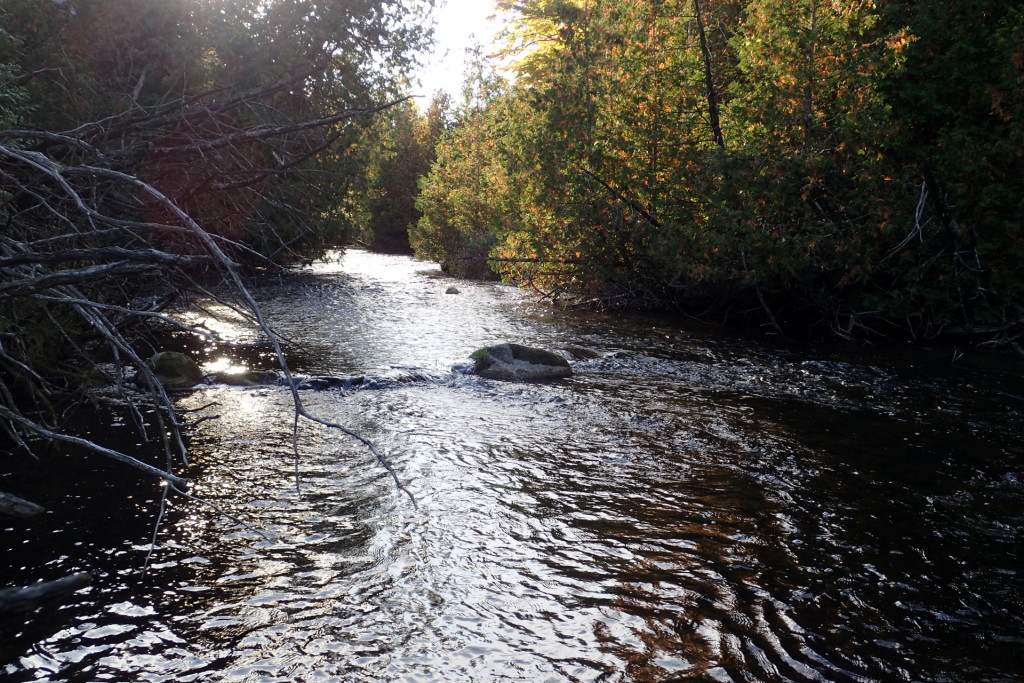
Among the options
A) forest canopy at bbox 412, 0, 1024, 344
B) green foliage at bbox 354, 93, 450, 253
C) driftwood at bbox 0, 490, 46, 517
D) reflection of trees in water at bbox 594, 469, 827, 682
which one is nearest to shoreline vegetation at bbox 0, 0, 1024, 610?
forest canopy at bbox 412, 0, 1024, 344

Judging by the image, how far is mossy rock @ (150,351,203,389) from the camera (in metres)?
11.2

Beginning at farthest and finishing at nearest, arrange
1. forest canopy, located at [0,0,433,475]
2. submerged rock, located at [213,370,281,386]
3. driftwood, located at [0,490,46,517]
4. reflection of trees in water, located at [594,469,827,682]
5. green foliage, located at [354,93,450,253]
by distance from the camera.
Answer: green foliage, located at [354,93,450,253]
submerged rock, located at [213,370,281,386]
driftwood, located at [0,490,46,517]
reflection of trees in water, located at [594,469,827,682]
forest canopy, located at [0,0,433,475]

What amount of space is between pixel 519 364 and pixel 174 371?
16.6 ft

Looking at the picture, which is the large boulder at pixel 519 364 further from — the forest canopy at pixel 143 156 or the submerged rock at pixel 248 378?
the forest canopy at pixel 143 156

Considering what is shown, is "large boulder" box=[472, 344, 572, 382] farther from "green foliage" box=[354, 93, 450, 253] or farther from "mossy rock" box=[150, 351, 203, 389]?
"green foliage" box=[354, 93, 450, 253]

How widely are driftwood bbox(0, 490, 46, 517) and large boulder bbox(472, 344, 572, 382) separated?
7.14 m

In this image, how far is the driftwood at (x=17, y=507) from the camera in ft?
21.3

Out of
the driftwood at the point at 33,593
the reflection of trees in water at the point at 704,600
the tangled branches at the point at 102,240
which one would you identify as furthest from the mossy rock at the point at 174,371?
the driftwood at the point at 33,593

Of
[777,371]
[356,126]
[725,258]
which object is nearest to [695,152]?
[725,258]

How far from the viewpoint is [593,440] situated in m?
9.37

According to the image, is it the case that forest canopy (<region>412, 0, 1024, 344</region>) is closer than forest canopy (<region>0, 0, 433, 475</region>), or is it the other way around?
forest canopy (<region>0, 0, 433, 475</region>)

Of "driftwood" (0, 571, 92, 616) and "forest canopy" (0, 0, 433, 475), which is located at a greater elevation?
"forest canopy" (0, 0, 433, 475)

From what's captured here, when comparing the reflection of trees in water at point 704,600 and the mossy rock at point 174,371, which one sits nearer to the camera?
the reflection of trees in water at point 704,600

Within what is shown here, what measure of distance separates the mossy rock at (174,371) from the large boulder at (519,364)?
4212mm
